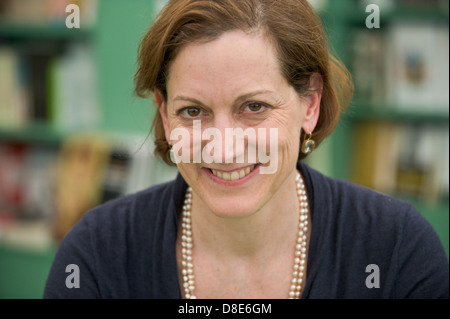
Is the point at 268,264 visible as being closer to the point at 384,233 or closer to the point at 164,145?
the point at 384,233

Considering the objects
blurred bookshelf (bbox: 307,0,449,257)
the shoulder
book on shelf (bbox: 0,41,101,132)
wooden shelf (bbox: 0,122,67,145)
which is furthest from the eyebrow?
wooden shelf (bbox: 0,122,67,145)

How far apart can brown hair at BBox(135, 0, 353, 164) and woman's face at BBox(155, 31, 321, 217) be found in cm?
2

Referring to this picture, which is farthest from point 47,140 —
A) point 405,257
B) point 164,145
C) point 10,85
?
point 405,257

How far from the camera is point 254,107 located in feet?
3.77

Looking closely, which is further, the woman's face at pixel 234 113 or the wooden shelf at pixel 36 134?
the wooden shelf at pixel 36 134

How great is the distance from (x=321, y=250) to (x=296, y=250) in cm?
6

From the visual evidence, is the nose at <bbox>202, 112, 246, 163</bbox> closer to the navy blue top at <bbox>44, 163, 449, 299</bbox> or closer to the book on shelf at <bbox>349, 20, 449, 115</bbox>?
the navy blue top at <bbox>44, 163, 449, 299</bbox>

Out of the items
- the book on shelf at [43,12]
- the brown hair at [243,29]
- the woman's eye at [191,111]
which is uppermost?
the book on shelf at [43,12]

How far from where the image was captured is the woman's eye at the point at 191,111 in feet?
3.80

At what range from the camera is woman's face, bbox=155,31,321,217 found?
3.62 ft

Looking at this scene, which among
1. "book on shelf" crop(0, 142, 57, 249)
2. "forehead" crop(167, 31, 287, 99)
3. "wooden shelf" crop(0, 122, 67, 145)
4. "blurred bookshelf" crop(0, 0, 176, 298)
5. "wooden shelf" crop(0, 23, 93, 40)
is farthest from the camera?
"book on shelf" crop(0, 142, 57, 249)

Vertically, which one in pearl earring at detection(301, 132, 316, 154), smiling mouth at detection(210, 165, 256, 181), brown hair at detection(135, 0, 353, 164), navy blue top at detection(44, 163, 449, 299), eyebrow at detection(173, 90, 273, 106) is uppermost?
brown hair at detection(135, 0, 353, 164)

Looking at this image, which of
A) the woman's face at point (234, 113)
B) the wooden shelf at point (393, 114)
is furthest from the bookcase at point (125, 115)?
the woman's face at point (234, 113)

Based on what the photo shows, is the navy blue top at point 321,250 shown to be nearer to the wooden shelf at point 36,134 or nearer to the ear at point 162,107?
the ear at point 162,107
